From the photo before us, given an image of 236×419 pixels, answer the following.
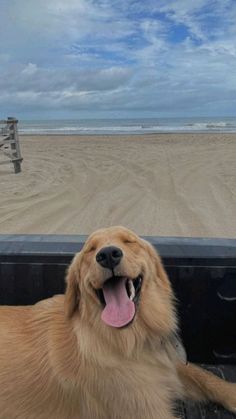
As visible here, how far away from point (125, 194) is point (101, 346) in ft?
33.4

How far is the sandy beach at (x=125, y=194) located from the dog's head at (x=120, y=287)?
20.9 ft

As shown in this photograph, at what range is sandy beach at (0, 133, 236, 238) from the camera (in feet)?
32.8

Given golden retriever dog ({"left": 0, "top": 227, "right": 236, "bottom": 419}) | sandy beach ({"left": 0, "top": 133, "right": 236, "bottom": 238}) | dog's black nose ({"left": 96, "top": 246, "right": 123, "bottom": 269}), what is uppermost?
dog's black nose ({"left": 96, "top": 246, "right": 123, "bottom": 269})

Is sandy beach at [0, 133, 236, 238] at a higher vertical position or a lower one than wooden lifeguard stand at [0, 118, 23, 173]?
lower

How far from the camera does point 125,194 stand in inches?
505

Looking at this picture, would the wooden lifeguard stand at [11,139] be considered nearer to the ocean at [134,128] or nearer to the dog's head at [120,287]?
the dog's head at [120,287]

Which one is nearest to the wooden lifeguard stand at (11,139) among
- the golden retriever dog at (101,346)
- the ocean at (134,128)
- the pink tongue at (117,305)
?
the golden retriever dog at (101,346)

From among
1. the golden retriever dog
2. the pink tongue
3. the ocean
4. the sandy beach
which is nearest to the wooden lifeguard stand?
the sandy beach

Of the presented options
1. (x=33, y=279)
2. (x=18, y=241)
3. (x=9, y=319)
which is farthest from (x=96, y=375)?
(x=18, y=241)

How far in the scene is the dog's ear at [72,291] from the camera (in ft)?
9.02

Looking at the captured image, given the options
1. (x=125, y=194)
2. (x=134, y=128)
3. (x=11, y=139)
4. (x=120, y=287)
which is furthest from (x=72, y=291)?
(x=134, y=128)

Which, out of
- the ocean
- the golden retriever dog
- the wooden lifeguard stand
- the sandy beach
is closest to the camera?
the golden retriever dog

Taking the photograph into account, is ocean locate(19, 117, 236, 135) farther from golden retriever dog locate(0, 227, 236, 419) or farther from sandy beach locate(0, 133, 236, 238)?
golden retriever dog locate(0, 227, 236, 419)

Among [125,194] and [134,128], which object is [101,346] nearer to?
[125,194]
